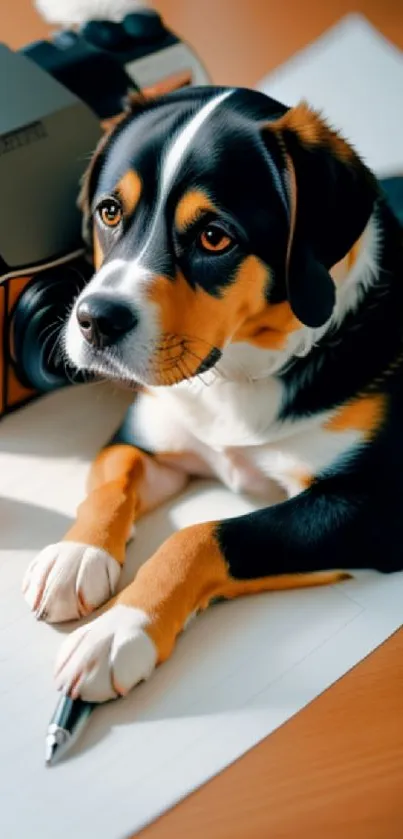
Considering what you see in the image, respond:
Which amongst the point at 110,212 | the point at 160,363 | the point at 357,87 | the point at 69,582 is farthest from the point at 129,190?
the point at 357,87

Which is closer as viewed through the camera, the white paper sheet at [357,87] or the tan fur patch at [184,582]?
the tan fur patch at [184,582]

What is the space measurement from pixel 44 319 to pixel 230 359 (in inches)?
9.1

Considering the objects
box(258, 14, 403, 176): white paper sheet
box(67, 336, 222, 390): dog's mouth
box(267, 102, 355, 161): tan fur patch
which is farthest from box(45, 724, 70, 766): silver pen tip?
box(258, 14, 403, 176): white paper sheet

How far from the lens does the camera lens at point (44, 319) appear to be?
1.24 meters

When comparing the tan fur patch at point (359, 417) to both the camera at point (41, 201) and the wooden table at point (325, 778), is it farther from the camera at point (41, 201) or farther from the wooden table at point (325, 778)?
the camera at point (41, 201)

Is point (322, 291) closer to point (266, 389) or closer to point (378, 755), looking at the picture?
point (266, 389)

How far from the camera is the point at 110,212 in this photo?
1.06 m

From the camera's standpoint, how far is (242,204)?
993 mm

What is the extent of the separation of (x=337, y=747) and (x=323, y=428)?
0.99ft

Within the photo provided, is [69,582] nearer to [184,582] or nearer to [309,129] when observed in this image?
[184,582]

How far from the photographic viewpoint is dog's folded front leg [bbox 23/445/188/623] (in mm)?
1091

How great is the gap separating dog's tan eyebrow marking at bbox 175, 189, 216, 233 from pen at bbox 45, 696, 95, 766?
16.6 inches

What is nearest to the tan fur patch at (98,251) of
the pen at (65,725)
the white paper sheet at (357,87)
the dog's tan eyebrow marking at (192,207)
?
the dog's tan eyebrow marking at (192,207)

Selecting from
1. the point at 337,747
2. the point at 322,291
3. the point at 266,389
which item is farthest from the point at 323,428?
the point at 337,747
